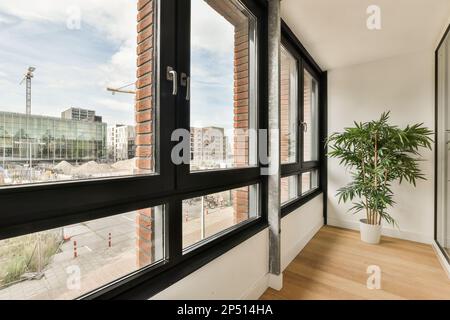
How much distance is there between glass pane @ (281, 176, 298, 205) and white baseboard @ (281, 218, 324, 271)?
0.51 metres

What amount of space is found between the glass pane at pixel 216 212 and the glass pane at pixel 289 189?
27.4 inches

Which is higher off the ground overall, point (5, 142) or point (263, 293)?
point (5, 142)

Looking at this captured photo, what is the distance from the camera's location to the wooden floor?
1.88 m

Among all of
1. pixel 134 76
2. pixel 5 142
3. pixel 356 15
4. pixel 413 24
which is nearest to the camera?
pixel 5 142

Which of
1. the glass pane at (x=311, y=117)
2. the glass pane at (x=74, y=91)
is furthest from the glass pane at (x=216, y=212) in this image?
the glass pane at (x=311, y=117)

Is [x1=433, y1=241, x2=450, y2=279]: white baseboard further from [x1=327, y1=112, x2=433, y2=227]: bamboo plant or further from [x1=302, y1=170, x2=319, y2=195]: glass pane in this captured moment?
[x1=302, y1=170, x2=319, y2=195]: glass pane

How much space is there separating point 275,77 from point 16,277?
1.93 m

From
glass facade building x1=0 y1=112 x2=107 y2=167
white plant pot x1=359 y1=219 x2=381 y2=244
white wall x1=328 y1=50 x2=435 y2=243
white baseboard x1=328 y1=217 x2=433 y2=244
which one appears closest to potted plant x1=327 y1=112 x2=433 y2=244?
white plant pot x1=359 y1=219 x2=381 y2=244

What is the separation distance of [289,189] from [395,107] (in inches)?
77.5

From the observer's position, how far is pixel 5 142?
0.75m

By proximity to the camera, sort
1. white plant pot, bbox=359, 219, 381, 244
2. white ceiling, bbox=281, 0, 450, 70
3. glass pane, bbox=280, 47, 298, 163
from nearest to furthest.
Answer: white ceiling, bbox=281, 0, 450, 70 → glass pane, bbox=280, 47, 298, 163 → white plant pot, bbox=359, 219, 381, 244

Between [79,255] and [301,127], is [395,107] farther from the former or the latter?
[79,255]
